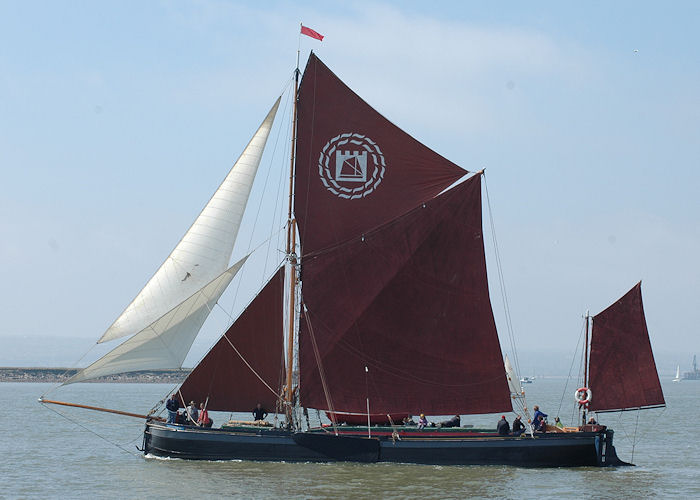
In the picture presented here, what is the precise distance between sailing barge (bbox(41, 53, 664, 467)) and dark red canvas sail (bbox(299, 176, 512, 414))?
0.16ft


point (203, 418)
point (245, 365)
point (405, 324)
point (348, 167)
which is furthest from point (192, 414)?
point (348, 167)

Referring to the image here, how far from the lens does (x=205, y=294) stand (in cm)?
3469

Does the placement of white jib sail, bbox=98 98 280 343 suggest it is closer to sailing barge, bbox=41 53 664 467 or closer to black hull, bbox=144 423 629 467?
sailing barge, bbox=41 53 664 467

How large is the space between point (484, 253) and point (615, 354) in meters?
6.00

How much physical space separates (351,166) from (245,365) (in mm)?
8243

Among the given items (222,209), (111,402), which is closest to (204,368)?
(222,209)

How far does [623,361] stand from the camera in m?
36.2

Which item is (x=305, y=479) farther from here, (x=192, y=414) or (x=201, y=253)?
(x=201, y=253)

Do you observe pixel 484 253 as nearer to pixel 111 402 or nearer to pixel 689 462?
pixel 689 462

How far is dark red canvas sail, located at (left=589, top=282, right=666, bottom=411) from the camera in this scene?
119ft

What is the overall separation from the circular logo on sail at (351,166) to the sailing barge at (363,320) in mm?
37

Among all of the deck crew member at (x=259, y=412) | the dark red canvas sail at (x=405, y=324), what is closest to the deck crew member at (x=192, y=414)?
the deck crew member at (x=259, y=412)

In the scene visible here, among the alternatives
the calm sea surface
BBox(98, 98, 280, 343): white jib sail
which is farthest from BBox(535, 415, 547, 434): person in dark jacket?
BBox(98, 98, 280, 343): white jib sail

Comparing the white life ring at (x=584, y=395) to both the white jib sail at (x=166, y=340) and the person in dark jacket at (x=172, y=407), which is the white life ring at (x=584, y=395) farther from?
the person in dark jacket at (x=172, y=407)
